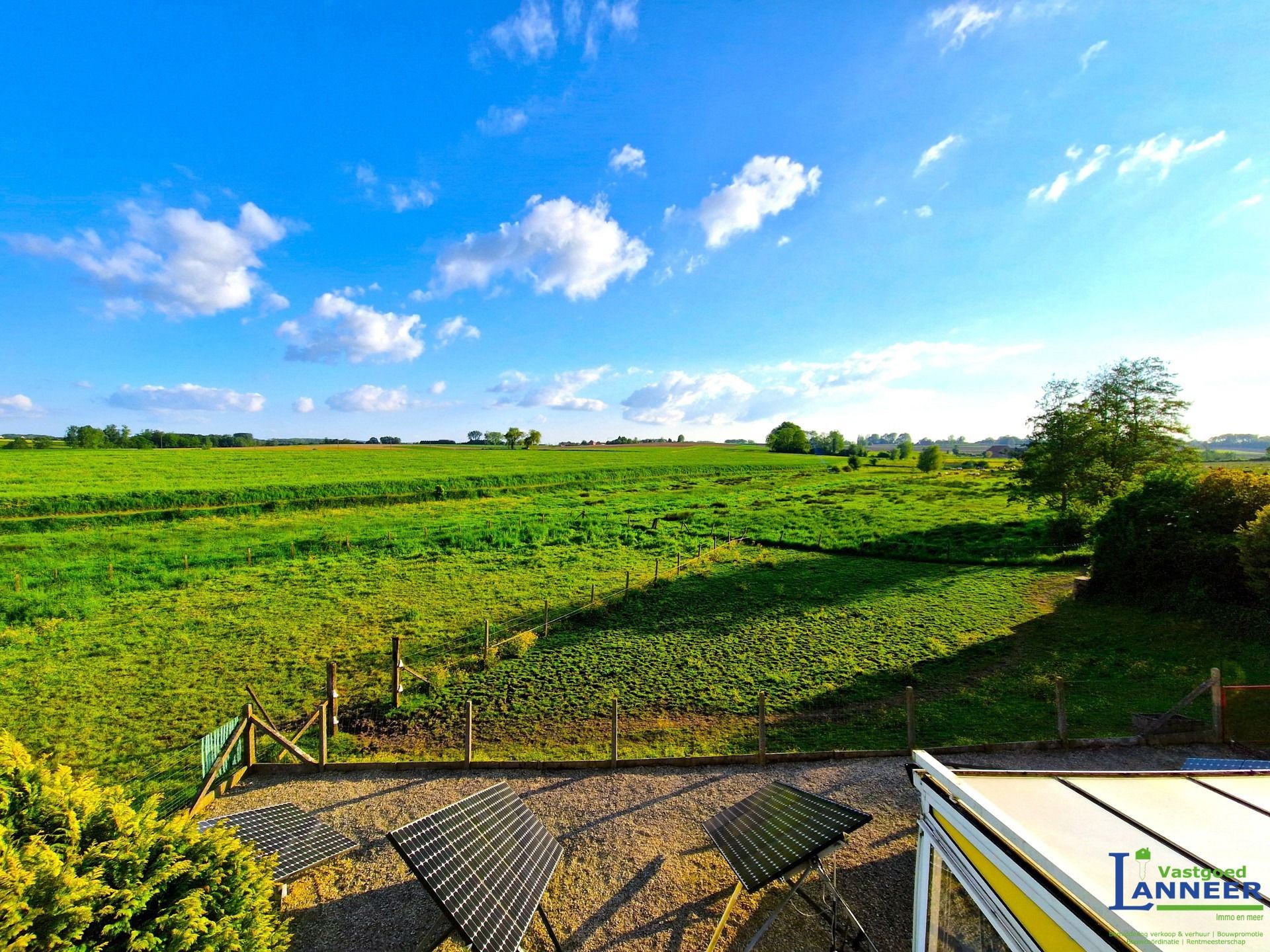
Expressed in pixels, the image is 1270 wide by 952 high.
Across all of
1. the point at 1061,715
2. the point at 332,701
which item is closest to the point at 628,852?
the point at 332,701

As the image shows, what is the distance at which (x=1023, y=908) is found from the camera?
8.91ft

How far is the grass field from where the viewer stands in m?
10.4

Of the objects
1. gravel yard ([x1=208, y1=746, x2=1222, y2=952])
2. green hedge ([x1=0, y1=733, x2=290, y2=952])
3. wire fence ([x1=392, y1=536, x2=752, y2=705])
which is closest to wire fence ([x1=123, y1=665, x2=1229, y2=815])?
gravel yard ([x1=208, y1=746, x2=1222, y2=952])

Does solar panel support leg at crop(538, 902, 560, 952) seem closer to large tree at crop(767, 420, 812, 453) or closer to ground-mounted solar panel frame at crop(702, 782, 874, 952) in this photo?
ground-mounted solar panel frame at crop(702, 782, 874, 952)

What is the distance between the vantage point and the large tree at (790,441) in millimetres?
137250

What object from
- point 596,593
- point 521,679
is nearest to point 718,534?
point 596,593

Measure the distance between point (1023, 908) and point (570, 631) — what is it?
1351 cm

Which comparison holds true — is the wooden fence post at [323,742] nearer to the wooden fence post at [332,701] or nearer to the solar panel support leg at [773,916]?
the wooden fence post at [332,701]

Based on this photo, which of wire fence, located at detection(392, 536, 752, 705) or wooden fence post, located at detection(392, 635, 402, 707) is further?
wire fence, located at detection(392, 536, 752, 705)

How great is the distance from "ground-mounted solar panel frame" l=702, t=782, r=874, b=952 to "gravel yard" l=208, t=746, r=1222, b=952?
261 mm

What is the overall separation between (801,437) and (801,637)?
132 m

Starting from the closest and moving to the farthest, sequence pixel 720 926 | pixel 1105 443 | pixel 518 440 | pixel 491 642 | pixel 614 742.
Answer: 1. pixel 720 926
2. pixel 614 742
3. pixel 491 642
4. pixel 1105 443
5. pixel 518 440

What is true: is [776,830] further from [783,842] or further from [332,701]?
[332,701]

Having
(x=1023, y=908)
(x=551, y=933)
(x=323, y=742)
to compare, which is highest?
(x=1023, y=908)
